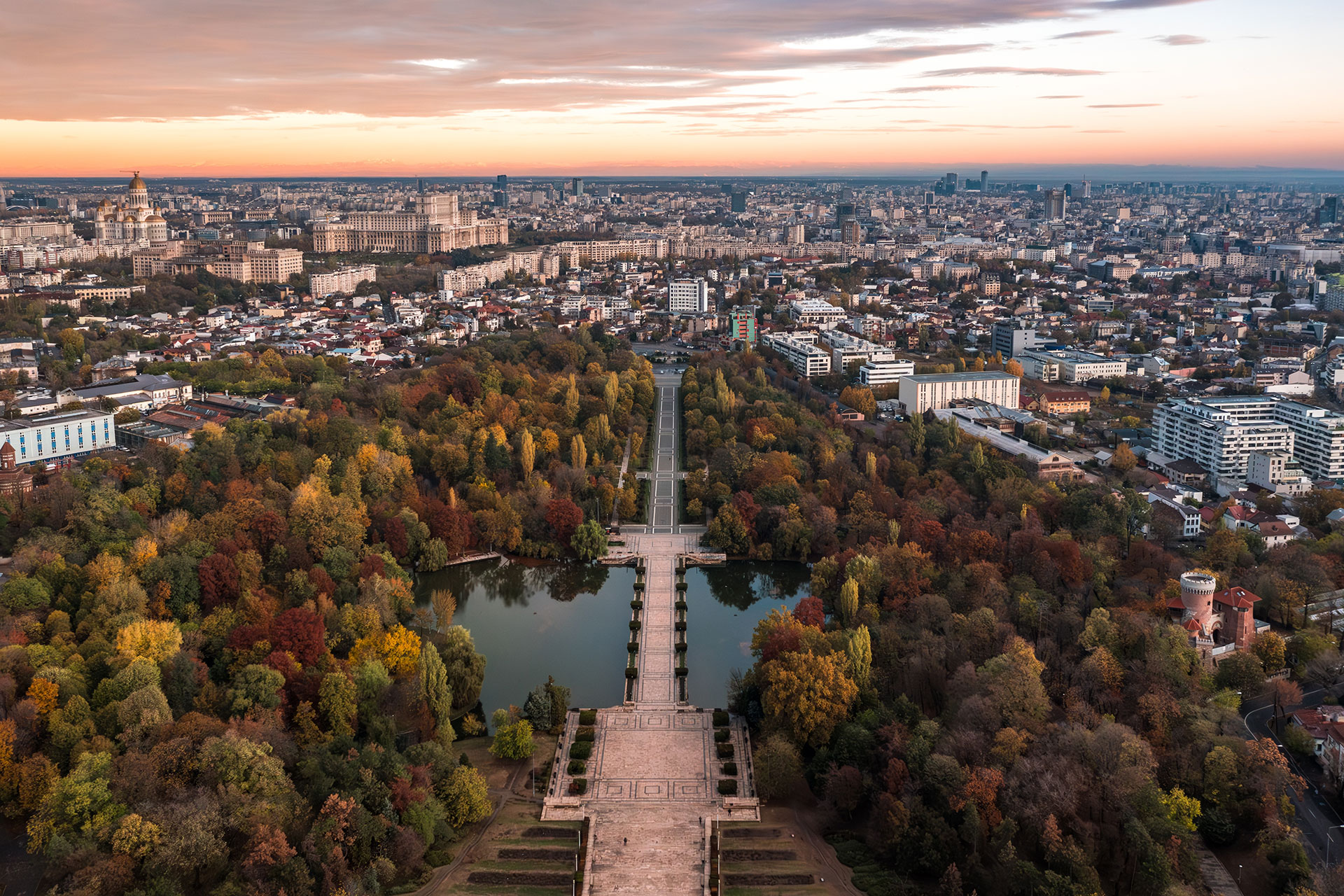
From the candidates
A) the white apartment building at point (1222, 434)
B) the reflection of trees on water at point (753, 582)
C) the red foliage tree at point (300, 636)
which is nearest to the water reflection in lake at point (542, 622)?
the reflection of trees on water at point (753, 582)

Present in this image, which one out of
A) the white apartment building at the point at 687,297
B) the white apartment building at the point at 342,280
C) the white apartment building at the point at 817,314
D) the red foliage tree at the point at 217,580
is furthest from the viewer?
the white apartment building at the point at 687,297

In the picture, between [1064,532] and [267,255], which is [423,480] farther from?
[267,255]

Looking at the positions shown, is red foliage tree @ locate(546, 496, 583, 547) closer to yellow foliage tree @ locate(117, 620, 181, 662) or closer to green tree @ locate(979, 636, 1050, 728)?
yellow foliage tree @ locate(117, 620, 181, 662)

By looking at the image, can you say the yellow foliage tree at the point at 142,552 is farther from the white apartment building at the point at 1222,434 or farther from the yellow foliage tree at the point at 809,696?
the white apartment building at the point at 1222,434

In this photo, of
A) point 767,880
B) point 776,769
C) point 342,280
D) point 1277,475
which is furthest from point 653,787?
point 342,280

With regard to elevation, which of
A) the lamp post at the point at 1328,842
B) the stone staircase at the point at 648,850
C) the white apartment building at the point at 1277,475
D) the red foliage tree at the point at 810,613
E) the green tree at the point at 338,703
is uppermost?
the white apartment building at the point at 1277,475

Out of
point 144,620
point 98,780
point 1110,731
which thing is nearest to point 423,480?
point 144,620

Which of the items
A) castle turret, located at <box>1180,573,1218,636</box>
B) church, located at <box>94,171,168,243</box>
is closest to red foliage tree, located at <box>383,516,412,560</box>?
castle turret, located at <box>1180,573,1218,636</box>

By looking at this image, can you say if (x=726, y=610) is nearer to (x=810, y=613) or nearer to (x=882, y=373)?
(x=810, y=613)
